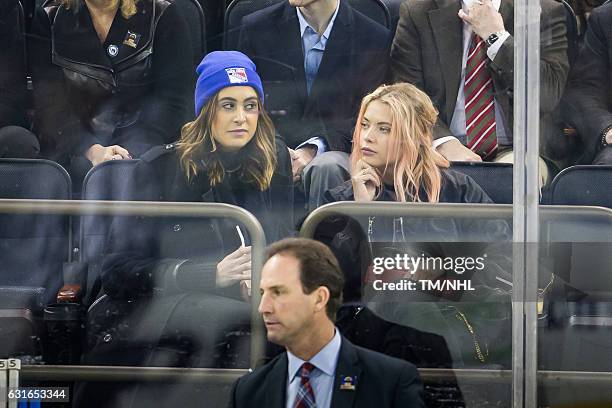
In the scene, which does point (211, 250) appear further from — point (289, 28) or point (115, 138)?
point (289, 28)

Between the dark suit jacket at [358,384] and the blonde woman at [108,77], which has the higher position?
the blonde woman at [108,77]

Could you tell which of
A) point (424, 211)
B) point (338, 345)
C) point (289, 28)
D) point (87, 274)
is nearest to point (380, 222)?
point (424, 211)

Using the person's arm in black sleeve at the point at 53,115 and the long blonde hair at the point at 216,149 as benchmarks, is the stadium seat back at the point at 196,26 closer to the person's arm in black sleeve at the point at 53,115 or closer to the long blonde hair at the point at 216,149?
the long blonde hair at the point at 216,149

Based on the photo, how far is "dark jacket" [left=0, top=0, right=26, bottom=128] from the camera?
160 inches

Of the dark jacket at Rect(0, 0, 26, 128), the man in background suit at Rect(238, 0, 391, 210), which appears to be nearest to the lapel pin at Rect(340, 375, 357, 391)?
the man in background suit at Rect(238, 0, 391, 210)

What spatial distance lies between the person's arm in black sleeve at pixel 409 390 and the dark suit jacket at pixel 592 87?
3.27ft

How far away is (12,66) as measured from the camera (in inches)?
161

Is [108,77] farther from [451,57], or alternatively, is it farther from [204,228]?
[451,57]

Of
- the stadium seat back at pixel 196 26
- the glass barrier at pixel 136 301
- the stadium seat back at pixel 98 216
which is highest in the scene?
the stadium seat back at pixel 196 26

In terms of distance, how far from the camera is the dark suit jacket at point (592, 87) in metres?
4.05

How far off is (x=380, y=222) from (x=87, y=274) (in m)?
1.08

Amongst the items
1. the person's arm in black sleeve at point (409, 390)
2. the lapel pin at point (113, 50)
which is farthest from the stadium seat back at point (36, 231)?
the person's arm in black sleeve at point (409, 390)

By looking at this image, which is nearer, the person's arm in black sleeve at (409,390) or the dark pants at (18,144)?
the person's arm in black sleeve at (409,390)

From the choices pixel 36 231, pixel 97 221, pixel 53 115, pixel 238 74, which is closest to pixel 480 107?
pixel 238 74
